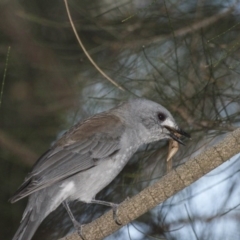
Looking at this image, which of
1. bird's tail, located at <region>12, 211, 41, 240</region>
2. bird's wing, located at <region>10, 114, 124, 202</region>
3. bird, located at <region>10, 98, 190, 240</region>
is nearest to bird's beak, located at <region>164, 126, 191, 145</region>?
bird, located at <region>10, 98, 190, 240</region>

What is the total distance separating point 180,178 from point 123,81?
145 cm

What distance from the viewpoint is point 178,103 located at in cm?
409

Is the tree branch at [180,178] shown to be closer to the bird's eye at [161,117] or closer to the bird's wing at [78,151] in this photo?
the bird's wing at [78,151]

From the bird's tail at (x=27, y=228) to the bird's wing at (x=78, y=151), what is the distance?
0.47 feet

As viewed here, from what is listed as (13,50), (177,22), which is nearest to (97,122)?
(177,22)

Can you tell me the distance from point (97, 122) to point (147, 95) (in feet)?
1.60

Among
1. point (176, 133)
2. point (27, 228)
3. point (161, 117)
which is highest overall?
point (161, 117)

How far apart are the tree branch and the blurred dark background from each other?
0.91 meters

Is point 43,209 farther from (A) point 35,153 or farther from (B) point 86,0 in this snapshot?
(B) point 86,0

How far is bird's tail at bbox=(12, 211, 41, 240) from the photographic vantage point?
326 cm

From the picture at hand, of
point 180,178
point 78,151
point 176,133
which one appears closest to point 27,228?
point 78,151

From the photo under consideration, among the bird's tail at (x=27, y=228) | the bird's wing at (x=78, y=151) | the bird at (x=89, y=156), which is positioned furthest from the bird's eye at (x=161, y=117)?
the bird's tail at (x=27, y=228)

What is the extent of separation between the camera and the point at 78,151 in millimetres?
3688

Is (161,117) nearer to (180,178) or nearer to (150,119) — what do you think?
(150,119)
